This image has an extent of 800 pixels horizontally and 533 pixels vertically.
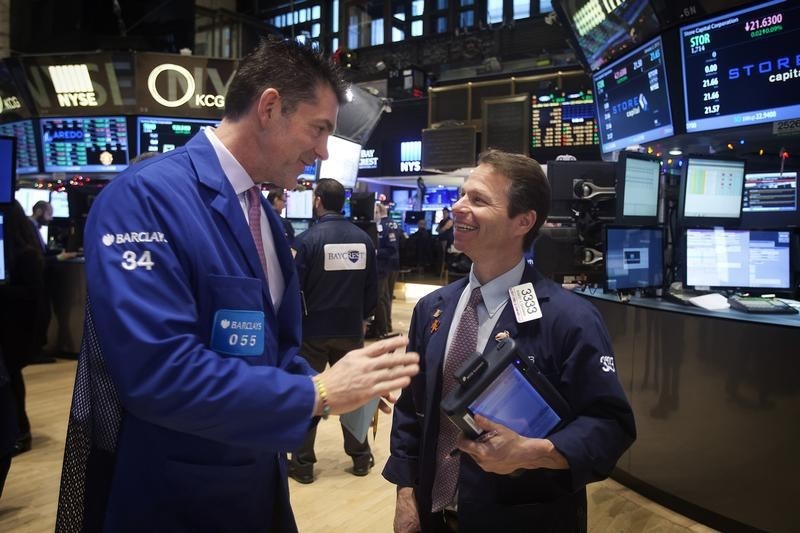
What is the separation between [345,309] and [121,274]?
312cm

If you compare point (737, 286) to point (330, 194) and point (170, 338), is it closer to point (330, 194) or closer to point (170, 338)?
point (330, 194)

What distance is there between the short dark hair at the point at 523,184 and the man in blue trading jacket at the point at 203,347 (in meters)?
0.57

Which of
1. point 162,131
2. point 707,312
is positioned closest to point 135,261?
point 707,312

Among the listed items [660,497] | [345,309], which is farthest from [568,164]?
[660,497]

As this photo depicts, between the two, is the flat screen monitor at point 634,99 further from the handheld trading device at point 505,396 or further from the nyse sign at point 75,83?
the nyse sign at point 75,83

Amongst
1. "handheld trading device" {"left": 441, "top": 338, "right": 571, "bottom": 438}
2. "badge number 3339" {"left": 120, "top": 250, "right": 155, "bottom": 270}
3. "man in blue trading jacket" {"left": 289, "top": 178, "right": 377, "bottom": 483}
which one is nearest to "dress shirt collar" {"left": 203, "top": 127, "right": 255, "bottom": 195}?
"badge number 3339" {"left": 120, "top": 250, "right": 155, "bottom": 270}

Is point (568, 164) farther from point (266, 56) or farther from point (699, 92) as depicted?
point (266, 56)

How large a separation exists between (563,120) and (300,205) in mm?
3990

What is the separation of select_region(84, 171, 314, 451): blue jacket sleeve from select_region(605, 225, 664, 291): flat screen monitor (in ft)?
9.11

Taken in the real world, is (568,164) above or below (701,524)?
above

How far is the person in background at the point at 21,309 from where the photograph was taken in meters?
3.87

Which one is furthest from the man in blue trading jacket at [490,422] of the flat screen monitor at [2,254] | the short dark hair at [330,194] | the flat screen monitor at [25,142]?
the flat screen monitor at [25,142]

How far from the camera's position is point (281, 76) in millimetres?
1225

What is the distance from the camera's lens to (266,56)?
125cm
